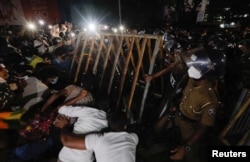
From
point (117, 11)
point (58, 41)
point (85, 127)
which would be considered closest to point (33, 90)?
point (85, 127)

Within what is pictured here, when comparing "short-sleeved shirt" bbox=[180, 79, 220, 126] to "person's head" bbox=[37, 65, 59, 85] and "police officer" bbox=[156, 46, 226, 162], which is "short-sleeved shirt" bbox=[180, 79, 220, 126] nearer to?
"police officer" bbox=[156, 46, 226, 162]

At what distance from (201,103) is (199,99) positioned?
7 centimetres

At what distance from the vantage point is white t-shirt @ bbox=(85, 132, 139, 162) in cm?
228

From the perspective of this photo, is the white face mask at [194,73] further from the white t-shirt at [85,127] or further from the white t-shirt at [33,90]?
the white t-shirt at [33,90]

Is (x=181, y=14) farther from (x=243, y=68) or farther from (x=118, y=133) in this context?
(x=118, y=133)

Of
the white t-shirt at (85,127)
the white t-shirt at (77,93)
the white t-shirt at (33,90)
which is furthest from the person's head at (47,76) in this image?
the white t-shirt at (85,127)

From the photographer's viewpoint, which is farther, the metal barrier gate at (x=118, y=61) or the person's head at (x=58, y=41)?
the person's head at (x=58, y=41)

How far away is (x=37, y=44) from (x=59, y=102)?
19.1 ft

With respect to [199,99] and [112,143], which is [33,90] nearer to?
[112,143]

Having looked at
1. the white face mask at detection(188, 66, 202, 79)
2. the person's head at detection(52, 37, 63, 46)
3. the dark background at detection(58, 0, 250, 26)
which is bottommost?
the white face mask at detection(188, 66, 202, 79)

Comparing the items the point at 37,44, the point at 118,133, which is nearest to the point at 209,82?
the point at 118,133

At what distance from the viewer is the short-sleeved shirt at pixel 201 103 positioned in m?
2.93

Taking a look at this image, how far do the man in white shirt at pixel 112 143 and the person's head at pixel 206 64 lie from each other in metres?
1.43

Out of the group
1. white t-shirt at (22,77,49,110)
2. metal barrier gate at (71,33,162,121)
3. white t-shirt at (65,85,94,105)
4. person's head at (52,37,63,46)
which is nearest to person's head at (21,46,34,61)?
person's head at (52,37,63,46)
